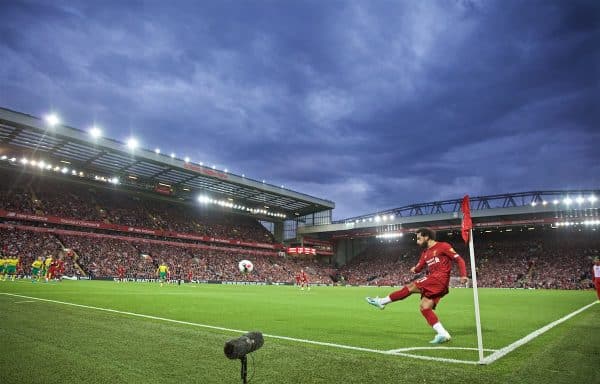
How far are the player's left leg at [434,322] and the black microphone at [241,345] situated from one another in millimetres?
4332

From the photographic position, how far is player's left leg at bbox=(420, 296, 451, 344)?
6668 mm

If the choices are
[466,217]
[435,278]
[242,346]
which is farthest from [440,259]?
[242,346]

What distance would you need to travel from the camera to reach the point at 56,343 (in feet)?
19.0

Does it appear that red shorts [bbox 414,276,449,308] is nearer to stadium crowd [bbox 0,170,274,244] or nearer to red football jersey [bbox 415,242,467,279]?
red football jersey [bbox 415,242,467,279]

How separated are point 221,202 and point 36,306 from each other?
54.5 metres

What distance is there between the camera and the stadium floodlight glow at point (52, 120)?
35.9 meters

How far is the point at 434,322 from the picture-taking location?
6832 millimetres

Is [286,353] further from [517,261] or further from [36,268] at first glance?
[517,261]

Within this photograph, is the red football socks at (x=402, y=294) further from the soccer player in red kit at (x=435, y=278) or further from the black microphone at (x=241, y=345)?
the black microphone at (x=241, y=345)

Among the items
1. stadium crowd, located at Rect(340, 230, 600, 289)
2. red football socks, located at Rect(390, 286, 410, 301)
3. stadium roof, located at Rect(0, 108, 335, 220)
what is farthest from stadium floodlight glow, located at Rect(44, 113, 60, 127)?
stadium crowd, located at Rect(340, 230, 600, 289)

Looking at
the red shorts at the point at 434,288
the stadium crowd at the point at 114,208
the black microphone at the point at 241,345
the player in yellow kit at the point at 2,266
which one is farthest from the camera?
the stadium crowd at the point at 114,208

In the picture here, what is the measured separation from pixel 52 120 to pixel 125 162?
37.4 ft

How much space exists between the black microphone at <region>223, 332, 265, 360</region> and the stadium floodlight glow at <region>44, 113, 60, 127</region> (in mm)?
40192

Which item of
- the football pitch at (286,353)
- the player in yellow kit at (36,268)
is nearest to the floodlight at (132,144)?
the player in yellow kit at (36,268)
